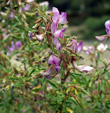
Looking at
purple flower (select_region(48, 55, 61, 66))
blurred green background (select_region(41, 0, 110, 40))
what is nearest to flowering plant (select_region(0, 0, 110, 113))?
purple flower (select_region(48, 55, 61, 66))

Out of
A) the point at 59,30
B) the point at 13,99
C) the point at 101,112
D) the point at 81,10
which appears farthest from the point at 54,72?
the point at 81,10

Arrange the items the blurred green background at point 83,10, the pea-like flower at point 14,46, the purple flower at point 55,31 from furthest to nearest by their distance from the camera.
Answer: the blurred green background at point 83,10, the pea-like flower at point 14,46, the purple flower at point 55,31

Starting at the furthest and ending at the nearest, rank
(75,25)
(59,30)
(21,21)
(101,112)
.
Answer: (75,25) < (101,112) < (21,21) < (59,30)

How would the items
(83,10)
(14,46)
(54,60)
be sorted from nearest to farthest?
1. (54,60)
2. (14,46)
3. (83,10)

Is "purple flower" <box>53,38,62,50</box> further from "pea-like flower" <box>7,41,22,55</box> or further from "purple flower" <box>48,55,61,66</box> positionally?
"pea-like flower" <box>7,41,22,55</box>

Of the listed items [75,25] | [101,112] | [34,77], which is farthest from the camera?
[75,25]

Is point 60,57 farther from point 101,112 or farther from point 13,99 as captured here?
point 13,99

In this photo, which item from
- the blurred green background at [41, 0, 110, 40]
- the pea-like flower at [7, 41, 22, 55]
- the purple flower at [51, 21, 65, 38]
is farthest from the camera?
the blurred green background at [41, 0, 110, 40]

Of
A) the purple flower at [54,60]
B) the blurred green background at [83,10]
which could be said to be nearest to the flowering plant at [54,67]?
the purple flower at [54,60]

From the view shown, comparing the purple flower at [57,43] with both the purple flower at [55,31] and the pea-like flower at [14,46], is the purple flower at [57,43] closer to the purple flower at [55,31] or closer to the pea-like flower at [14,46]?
the purple flower at [55,31]

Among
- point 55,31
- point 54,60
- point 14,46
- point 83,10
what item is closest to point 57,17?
point 55,31

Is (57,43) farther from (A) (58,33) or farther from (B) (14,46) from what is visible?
(B) (14,46)
